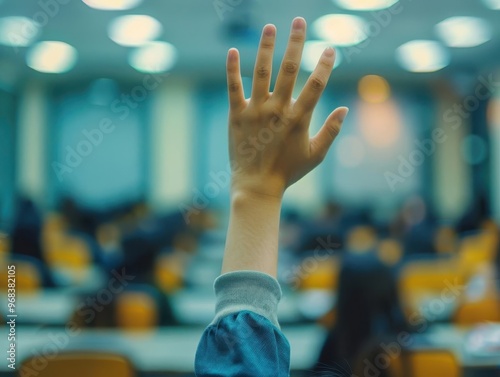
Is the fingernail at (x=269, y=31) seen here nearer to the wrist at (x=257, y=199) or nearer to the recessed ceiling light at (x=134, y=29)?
the wrist at (x=257, y=199)

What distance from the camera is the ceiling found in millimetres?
6832

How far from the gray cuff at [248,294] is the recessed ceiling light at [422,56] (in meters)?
8.53

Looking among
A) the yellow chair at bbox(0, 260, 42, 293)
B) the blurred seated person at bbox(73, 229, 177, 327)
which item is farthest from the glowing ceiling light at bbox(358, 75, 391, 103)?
the yellow chair at bbox(0, 260, 42, 293)

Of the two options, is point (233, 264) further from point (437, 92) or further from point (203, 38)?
point (437, 92)

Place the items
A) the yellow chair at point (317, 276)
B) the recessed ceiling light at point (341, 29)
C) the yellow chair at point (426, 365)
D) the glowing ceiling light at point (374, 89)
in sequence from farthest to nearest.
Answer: the glowing ceiling light at point (374, 89), the recessed ceiling light at point (341, 29), the yellow chair at point (317, 276), the yellow chair at point (426, 365)

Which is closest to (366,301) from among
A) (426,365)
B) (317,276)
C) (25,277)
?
(426,365)

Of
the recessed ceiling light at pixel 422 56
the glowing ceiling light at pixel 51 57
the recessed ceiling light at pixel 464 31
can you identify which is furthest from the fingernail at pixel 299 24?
the glowing ceiling light at pixel 51 57

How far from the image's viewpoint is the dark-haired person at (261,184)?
718mm

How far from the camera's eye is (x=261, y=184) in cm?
78

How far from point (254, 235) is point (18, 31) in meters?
8.14

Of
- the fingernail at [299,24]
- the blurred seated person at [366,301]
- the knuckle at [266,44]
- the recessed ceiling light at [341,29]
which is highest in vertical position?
the recessed ceiling light at [341,29]

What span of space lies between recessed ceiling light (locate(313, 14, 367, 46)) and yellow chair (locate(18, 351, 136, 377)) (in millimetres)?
5588

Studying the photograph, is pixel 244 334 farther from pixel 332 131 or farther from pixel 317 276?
pixel 317 276

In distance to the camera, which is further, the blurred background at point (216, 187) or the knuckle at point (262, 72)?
the blurred background at point (216, 187)
